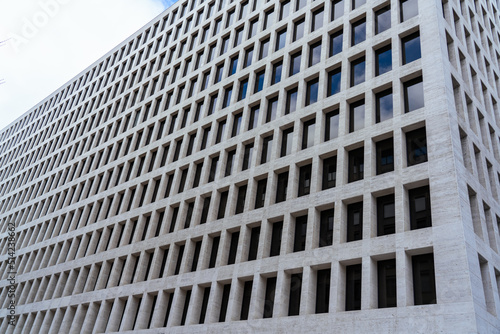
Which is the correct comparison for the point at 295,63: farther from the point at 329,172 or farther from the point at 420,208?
the point at 420,208

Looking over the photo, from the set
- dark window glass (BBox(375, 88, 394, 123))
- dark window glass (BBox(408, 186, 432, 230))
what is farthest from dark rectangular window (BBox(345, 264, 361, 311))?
dark window glass (BBox(375, 88, 394, 123))

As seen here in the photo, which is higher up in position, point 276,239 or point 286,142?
point 286,142

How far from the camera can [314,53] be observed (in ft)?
99.9

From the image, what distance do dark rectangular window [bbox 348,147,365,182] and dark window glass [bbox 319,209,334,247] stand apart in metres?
2.09

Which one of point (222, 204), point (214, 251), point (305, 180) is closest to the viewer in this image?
point (305, 180)

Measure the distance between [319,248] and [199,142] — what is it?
15.7 meters

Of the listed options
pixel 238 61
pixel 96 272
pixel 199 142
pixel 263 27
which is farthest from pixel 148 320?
pixel 263 27

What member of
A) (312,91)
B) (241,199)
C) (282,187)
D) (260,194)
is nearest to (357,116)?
Answer: (312,91)

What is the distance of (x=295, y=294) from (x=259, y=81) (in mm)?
16503

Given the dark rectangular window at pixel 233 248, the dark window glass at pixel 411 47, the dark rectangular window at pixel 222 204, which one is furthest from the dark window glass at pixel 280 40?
the dark rectangular window at pixel 233 248

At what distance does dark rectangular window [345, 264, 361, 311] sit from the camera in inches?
805

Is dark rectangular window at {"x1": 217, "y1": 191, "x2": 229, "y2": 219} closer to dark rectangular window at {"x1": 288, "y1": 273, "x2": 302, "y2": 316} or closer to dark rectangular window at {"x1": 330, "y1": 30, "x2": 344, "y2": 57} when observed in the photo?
dark rectangular window at {"x1": 288, "y1": 273, "x2": 302, "y2": 316}

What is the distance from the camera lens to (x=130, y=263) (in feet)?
113

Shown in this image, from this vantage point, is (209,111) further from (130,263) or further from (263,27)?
(130,263)
